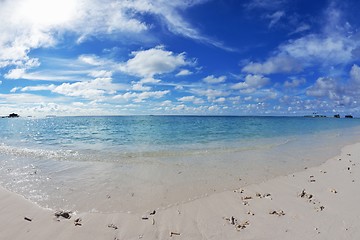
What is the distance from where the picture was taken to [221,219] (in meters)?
7.20

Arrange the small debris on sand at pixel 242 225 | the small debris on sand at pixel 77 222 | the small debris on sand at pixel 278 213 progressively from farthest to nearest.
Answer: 1. the small debris on sand at pixel 278 213
2. the small debris on sand at pixel 77 222
3. the small debris on sand at pixel 242 225

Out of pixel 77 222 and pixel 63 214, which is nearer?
pixel 77 222

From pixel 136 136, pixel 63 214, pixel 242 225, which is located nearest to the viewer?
pixel 242 225

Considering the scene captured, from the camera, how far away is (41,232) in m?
6.40

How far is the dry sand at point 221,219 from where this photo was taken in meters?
6.34

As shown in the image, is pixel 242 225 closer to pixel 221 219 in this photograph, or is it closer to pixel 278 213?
pixel 221 219

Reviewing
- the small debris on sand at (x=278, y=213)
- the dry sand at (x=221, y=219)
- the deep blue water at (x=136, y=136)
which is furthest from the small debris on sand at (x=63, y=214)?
the deep blue water at (x=136, y=136)

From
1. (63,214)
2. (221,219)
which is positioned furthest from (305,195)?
(63,214)

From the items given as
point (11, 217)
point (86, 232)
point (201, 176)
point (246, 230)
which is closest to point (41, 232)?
point (86, 232)

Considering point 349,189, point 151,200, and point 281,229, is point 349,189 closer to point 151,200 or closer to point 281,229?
point 281,229

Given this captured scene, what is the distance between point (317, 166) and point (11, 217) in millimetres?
15067

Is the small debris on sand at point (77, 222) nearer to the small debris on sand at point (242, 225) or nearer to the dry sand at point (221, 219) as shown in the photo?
the dry sand at point (221, 219)

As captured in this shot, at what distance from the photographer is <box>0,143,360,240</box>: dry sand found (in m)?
6.34

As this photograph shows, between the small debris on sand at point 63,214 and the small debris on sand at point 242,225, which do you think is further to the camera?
the small debris on sand at point 63,214
